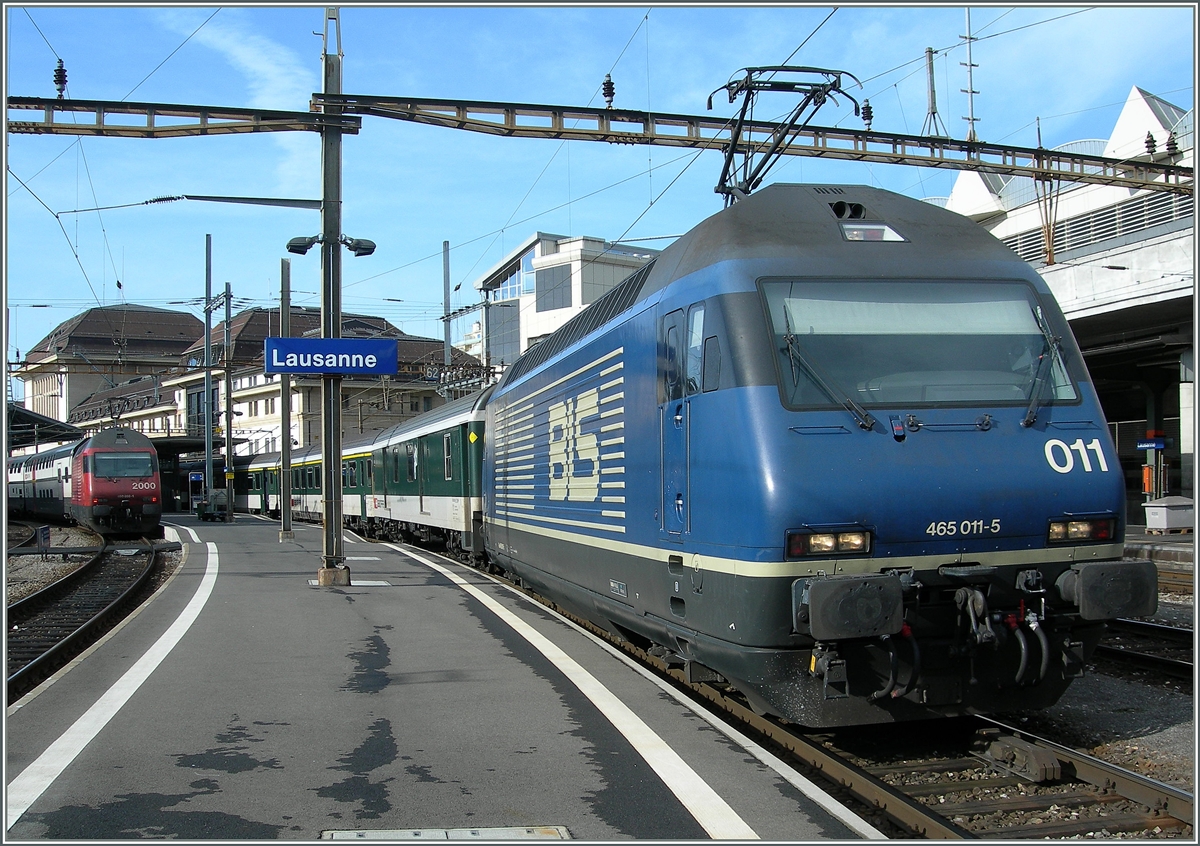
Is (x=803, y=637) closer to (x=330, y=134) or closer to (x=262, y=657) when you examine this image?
(x=262, y=657)

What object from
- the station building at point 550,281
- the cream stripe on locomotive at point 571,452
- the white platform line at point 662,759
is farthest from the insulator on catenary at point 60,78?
the station building at point 550,281

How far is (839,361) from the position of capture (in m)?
5.93

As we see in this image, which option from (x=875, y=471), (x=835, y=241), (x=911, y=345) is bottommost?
(x=875, y=471)

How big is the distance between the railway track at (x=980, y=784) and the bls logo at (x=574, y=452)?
297cm

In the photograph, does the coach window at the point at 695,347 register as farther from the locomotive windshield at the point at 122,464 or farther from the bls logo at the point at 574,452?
the locomotive windshield at the point at 122,464

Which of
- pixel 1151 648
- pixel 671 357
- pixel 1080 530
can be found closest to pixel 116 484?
pixel 671 357

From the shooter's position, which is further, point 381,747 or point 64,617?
point 64,617

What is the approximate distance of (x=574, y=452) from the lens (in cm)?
959

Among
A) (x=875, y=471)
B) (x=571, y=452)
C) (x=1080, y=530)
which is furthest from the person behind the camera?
(x=571, y=452)

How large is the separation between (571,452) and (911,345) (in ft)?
14.2

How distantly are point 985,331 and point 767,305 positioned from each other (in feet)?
4.61

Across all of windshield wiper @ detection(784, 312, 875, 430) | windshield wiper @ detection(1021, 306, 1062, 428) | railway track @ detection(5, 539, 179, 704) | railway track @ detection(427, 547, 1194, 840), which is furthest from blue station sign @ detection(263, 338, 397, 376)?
windshield wiper @ detection(1021, 306, 1062, 428)

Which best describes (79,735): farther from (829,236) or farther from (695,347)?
(829,236)

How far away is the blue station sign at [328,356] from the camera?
576 inches
